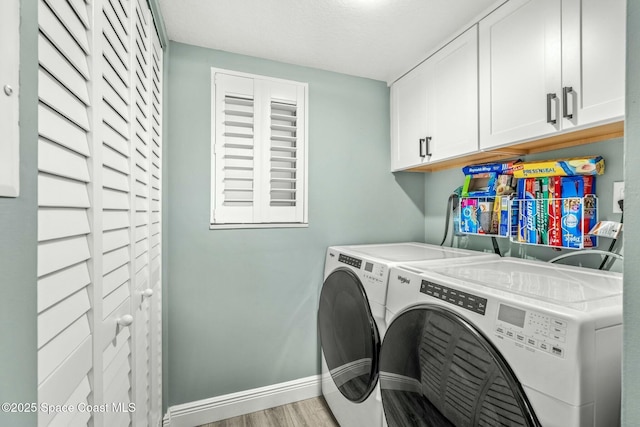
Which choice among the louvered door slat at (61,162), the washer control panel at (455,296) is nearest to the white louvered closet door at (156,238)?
the louvered door slat at (61,162)

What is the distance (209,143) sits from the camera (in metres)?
1.86

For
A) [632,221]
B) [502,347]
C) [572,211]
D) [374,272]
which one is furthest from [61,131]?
[572,211]

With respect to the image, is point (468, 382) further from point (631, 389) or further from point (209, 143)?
point (209, 143)

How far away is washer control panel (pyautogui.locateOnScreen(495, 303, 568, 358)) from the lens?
70 centimetres

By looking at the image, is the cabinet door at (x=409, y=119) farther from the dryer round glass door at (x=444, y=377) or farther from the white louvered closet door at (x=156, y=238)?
the white louvered closet door at (x=156, y=238)

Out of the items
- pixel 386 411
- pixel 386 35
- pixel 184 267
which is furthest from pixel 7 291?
pixel 386 35

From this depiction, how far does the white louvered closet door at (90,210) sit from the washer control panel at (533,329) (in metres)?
1.02

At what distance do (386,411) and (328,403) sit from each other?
0.83 m

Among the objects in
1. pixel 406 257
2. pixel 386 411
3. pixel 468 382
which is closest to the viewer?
pixel 468 382

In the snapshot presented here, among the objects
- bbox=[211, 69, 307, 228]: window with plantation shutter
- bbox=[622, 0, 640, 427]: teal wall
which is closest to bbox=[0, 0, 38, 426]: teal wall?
bbox=[622, 0, 640, 427]: teal wall

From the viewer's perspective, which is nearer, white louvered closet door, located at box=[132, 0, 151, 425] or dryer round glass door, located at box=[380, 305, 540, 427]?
dryer round glass door, located at box=[380, 305, 540, 427]

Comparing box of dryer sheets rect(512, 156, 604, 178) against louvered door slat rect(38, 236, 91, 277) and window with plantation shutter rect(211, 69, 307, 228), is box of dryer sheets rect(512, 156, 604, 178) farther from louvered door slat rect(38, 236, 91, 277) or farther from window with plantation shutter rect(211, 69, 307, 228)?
louvered door slat rect(38, 236, 91, 277)

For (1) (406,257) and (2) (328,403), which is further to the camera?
(2) (328,403)

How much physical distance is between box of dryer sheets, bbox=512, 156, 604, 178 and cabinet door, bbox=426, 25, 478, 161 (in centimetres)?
29
